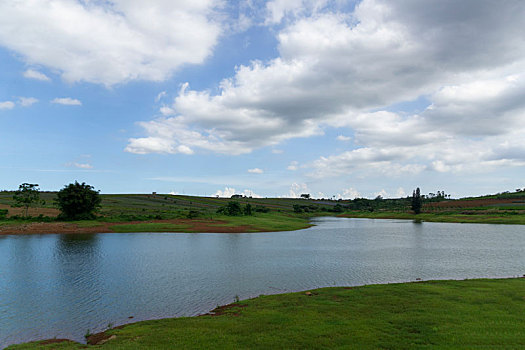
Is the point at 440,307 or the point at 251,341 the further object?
the point at 440,307

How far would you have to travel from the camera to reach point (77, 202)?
9825cm

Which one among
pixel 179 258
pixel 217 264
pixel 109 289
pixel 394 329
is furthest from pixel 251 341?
pixel 179 258

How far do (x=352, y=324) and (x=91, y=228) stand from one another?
89.1m

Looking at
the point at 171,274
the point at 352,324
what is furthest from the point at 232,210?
the point at 352,324

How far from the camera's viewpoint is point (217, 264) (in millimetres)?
42500

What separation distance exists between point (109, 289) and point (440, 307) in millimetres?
28007

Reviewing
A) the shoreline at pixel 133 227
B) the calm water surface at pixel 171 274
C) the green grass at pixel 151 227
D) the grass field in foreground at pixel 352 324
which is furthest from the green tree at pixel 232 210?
A: the grass field in foreground at pixel 352 324

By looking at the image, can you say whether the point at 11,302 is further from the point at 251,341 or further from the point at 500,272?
the point at 500,272

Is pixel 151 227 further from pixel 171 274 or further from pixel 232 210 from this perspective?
pixel 171 274

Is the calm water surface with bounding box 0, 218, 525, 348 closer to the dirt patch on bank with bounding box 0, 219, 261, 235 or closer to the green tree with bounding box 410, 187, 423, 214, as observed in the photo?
the dirt patch on bank with bounding box 0, 219, 261, 235

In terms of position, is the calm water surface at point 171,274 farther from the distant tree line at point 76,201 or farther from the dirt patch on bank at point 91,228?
the distant tree line at point 76,201

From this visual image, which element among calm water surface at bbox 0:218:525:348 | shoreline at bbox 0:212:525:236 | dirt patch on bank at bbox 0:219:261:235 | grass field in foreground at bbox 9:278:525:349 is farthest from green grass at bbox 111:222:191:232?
grass field in foreground at bbox 9:278:525:349

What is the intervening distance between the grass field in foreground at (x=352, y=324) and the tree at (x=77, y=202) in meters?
92.4

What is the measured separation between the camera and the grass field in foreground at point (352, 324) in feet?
50.8
